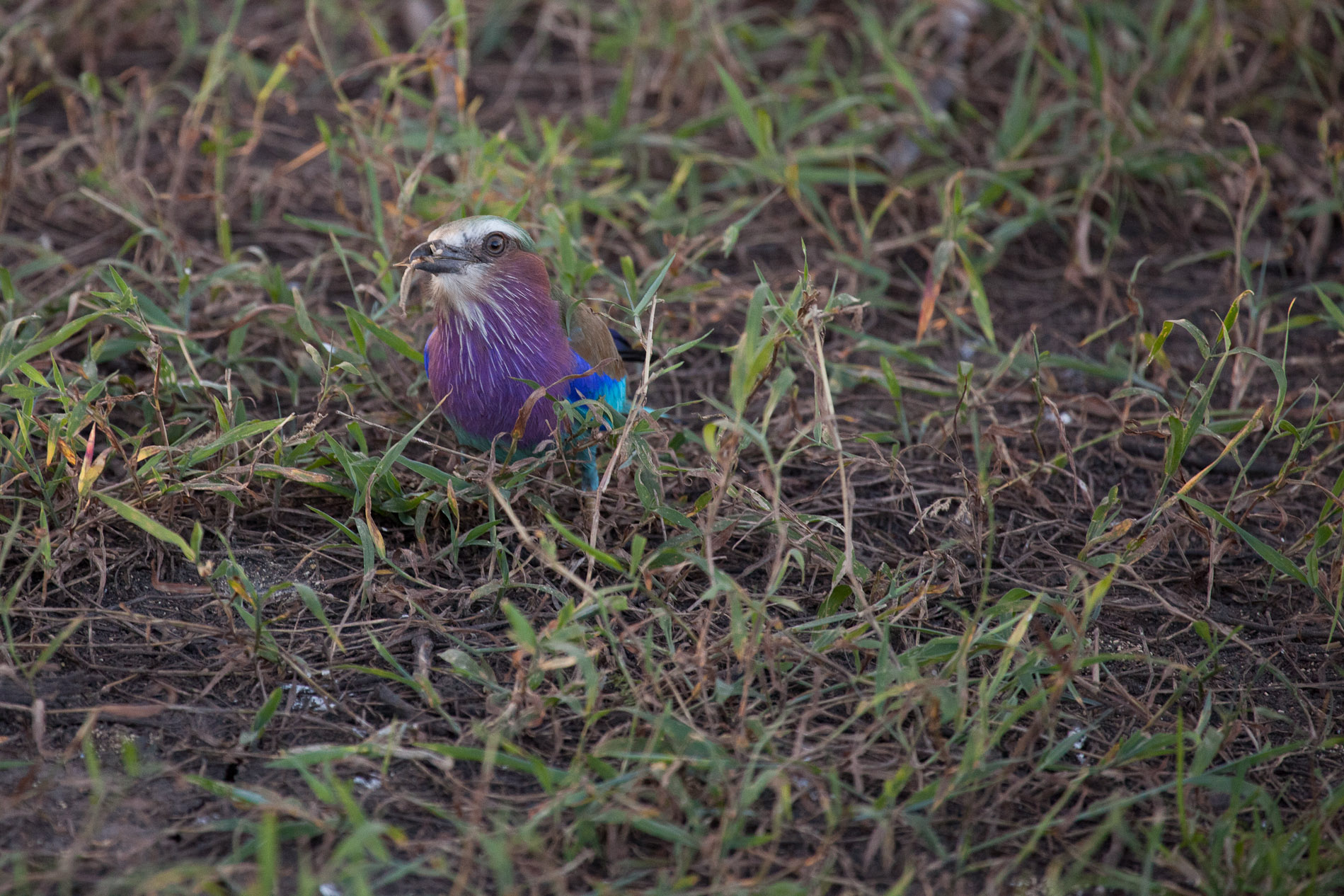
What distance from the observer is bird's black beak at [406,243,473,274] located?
267 cm

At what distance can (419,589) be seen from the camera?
8.29 feet

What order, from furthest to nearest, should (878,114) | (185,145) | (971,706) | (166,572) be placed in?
1. (878,114)
2. (185,145)
3. (166,572)
4. (971,706)

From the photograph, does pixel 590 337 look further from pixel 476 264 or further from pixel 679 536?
pixel 679 536

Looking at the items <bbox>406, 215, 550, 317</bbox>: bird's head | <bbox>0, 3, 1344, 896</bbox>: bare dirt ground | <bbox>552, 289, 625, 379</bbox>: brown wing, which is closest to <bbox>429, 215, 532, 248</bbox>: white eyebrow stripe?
<bbox>406, 215, 550, 317</bbox>: bird's head

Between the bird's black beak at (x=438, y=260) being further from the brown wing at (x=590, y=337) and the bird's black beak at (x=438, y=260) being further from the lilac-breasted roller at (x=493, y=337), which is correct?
the brown wing at (x=590, y=337)

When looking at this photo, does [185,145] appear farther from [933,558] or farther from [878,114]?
[933,558]

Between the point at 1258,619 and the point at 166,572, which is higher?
the point at 166,572

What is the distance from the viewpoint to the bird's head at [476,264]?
2.66 meters

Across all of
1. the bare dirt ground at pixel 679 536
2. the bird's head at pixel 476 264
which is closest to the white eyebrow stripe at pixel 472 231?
the bird's head at pixel 476 264

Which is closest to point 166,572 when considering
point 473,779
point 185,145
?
point 473,779

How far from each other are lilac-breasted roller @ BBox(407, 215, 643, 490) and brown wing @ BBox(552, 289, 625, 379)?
2cm

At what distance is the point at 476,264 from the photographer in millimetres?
2688

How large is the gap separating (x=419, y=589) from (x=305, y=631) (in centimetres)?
27

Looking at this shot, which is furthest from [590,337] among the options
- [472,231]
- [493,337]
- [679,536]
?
[679,536]
